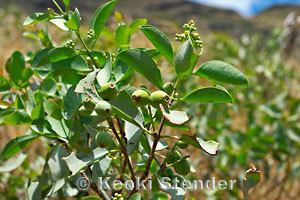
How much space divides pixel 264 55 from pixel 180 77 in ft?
6.51

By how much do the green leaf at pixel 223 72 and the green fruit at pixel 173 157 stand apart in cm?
11

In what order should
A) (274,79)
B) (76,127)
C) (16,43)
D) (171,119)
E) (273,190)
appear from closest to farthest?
(171,119), (76,127), (273,190), (274,79), (16,43)

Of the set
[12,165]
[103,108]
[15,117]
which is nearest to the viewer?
[103,108]

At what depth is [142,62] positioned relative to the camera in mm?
652

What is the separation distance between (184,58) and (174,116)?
0.07 metres

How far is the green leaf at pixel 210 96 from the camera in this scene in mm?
641

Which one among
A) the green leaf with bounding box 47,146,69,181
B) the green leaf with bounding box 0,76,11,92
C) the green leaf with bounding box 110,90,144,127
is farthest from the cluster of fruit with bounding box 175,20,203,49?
the green leaf with bounding box 0,76,11,92

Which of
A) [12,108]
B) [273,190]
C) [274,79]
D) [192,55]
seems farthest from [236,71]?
[274,79]

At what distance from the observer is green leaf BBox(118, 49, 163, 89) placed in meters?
0.65

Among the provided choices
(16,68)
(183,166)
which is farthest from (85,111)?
(16,68)

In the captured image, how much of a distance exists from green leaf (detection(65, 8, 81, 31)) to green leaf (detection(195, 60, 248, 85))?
164 millimetres

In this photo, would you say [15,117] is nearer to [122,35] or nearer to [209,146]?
[122,35]

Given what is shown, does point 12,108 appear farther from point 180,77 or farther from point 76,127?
point 180,77

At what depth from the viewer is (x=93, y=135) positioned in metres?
0.70
